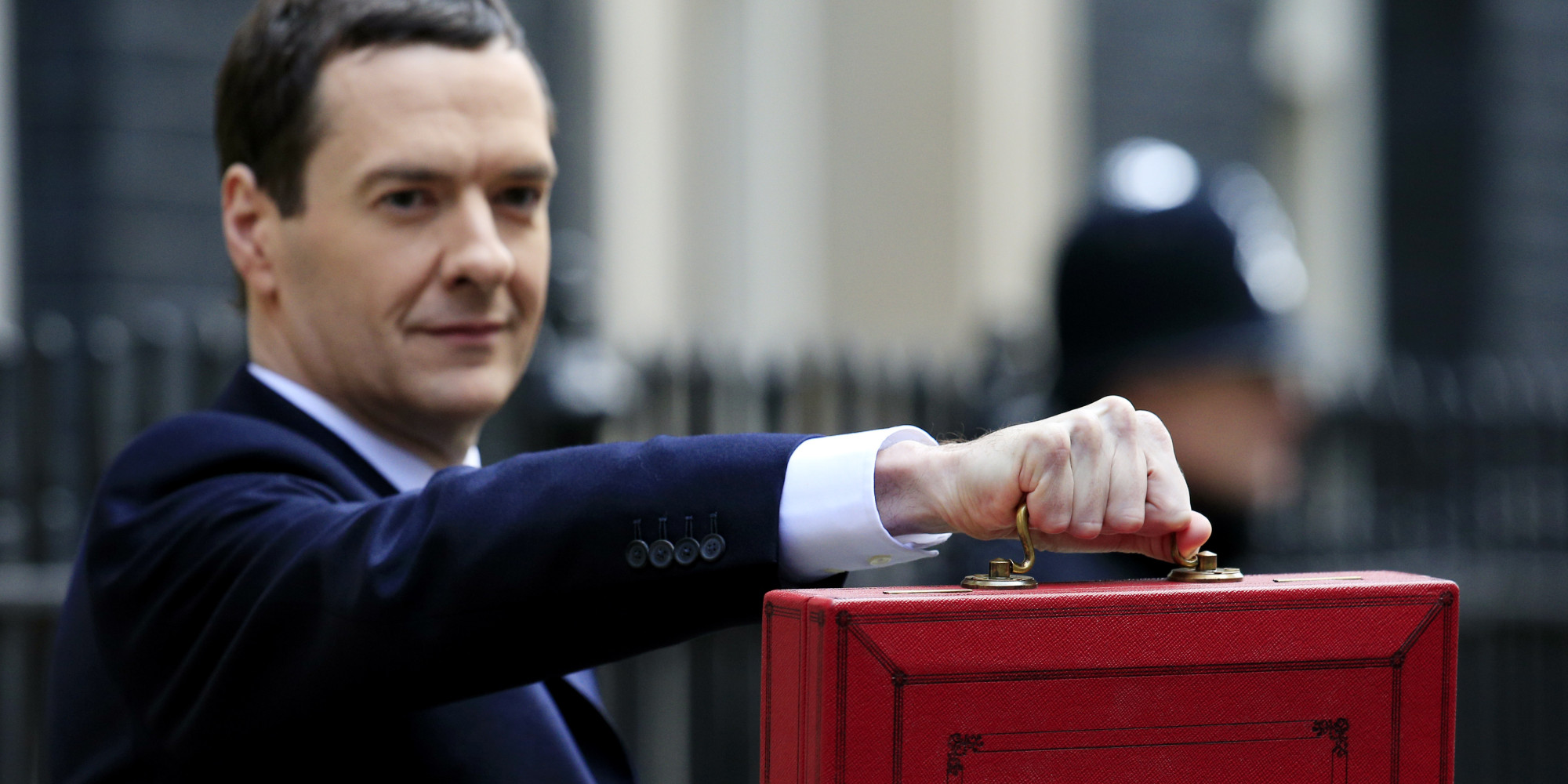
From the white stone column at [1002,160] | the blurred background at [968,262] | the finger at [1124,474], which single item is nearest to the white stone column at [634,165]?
the blurred background at [968,262]

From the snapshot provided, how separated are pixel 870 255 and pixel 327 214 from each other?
637cm

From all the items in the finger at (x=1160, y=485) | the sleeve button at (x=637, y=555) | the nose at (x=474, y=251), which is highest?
the nose at (x=474, y=251)

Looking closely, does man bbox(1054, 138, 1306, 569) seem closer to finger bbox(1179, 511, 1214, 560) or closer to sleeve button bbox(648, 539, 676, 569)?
finger bbox(1179, 511, 1214, 560)

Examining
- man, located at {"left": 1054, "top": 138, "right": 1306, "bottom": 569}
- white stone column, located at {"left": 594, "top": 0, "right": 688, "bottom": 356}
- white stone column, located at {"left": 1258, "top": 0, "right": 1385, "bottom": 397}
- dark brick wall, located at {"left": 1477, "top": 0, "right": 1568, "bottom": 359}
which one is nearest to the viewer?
man, located at {"left": 1054, "top": 138, "right": 1306, "bottom": 569}

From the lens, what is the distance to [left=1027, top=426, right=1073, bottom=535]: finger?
1.31m

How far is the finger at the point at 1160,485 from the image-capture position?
135 cm

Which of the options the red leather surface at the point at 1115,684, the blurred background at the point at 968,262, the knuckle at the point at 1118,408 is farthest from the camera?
the blurred background at the point at 968,262

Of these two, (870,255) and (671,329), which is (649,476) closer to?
(671,329)

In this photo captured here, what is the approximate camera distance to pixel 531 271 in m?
1.91

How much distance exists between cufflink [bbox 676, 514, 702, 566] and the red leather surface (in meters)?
0.10

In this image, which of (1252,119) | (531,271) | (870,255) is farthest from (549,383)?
(1252,119)

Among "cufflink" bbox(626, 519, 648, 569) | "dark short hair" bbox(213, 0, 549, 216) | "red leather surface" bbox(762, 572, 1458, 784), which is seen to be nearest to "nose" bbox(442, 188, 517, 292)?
"dark short hair" bbox(213, 0, 549, 216)

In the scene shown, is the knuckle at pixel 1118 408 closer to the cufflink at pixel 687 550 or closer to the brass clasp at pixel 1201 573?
the brass clasp at pixel 1201 573

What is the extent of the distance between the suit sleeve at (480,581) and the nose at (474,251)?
14.6 inches
